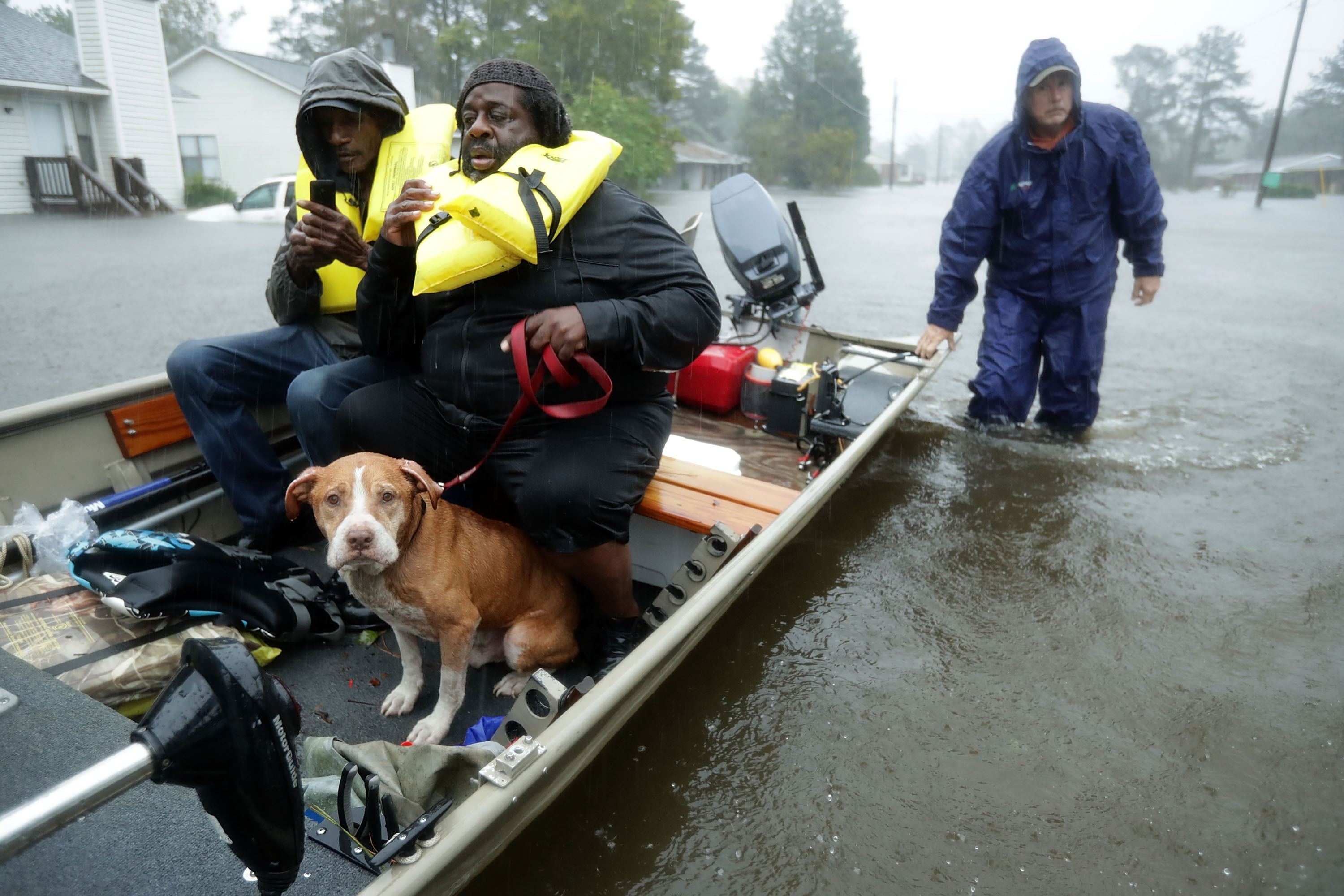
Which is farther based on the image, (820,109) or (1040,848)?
(820,109)

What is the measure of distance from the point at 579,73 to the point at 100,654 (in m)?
32.2

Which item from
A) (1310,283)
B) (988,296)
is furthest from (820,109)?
(988,296)

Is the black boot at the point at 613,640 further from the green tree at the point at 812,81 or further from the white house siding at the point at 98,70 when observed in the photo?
the green tree at the point at 812,81

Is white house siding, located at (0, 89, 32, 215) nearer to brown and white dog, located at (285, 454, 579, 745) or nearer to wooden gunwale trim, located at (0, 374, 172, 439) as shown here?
wooden gunwale trim, located at (0, 374, 172, 439)

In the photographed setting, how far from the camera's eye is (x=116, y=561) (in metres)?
2.65

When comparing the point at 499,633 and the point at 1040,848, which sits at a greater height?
the point at 499,633

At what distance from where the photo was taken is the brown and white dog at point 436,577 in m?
2.25

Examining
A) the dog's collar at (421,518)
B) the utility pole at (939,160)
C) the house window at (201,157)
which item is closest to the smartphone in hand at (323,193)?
the dog's collar at (421,518)

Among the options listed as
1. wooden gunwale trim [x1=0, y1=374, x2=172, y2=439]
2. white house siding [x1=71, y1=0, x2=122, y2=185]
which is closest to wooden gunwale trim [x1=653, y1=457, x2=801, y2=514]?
wooden gunwale trim [x1=0, y1=374, x2=172, y2=439]

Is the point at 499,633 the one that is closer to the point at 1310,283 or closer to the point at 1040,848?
the point at 1040,848

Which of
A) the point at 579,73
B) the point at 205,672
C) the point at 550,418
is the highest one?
the point at 579,73

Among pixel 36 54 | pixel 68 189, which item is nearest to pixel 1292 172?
pixel 68 189

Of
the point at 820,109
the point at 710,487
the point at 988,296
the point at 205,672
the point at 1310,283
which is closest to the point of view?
the point at 205,672

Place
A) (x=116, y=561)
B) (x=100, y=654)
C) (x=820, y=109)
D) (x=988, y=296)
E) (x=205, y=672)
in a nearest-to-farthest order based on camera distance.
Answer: (x=205, y=672), (x=100, y=654), (x=116, y=561), (x=988, y=296), (x=820, y=109)
